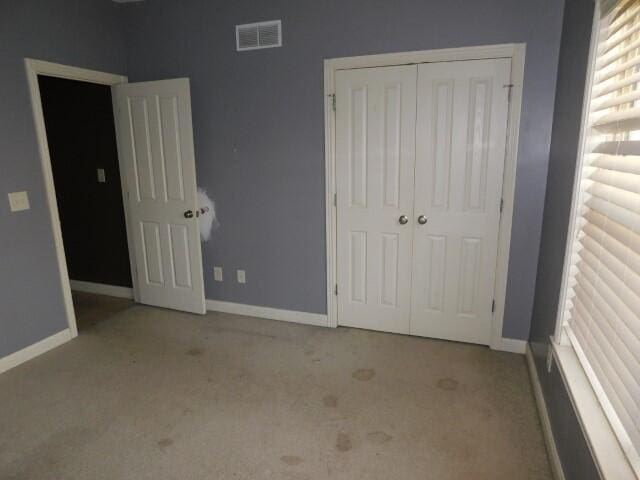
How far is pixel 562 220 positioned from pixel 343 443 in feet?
5.10

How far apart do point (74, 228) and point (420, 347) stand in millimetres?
3609

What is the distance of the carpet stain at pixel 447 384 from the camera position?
242 centimetres

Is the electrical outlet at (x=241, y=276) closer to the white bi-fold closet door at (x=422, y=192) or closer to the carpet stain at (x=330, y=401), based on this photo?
the white bi-fold closet door at (x=422, y=192)

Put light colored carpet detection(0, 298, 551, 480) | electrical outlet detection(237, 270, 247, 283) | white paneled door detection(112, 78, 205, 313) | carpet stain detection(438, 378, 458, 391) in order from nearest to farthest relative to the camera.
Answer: light colored carpet detection(0, 298, 551, 480)
carpet stain detection(438, 378, 458, 391)
white paneled door detection(112, 78, 205, 313)
electrical outlet detection(237, 270, 247, 283)

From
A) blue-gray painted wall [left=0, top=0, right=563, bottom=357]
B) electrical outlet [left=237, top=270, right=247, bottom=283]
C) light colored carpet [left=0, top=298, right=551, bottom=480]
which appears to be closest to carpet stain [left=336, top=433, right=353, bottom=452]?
light colored carpet [left=0, top=298, right=551, bottom=480]

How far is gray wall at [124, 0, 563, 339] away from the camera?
2486 millimetres

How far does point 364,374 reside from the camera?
8.44 ft

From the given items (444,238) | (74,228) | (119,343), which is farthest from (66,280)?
(444,238)

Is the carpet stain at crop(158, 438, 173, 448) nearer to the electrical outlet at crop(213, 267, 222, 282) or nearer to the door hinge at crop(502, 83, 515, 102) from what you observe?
the electrical outlet at crop(213, 267, 222, 282)

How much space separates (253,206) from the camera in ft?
10.8

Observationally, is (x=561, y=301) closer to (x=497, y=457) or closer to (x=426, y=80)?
(x=497, y=457)

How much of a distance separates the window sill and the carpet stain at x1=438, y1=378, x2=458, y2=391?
0.73 metres


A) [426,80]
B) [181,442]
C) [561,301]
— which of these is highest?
[426,80]

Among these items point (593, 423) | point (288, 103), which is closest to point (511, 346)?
point (593, 423)
